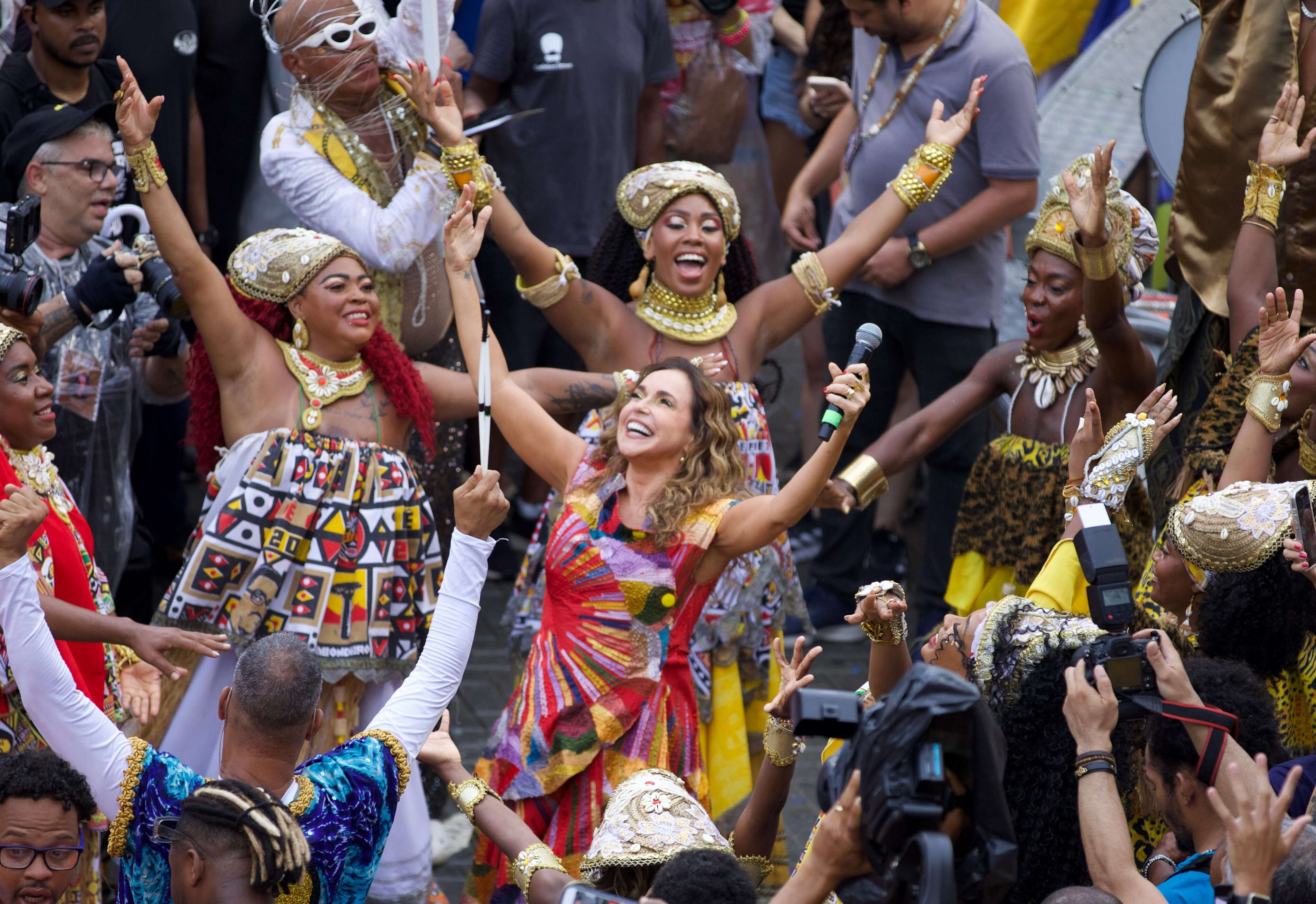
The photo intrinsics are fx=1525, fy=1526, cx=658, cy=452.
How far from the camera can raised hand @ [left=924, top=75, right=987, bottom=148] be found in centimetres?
547

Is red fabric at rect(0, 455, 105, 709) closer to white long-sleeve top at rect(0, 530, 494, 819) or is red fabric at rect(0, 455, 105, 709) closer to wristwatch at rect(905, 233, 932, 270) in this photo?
white long-sleeve top at rect(0, 530, 494, 819)

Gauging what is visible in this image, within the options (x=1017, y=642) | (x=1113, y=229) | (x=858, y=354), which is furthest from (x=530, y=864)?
(x=1113, y=229)

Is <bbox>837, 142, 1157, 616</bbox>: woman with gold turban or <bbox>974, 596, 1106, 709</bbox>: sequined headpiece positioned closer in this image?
<bbox>974, 596, 1106, 709</bbox>: sequined headpiece

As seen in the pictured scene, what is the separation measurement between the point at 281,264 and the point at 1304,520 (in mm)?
3072


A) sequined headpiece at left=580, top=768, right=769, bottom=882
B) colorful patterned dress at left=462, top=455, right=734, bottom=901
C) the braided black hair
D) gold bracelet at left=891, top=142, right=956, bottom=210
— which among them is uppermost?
gold bracelet at left=891, top=142, right=956, bottom=210

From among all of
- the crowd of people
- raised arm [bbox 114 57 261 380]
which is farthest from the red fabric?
raised arm [bbox 114 57 261 380]

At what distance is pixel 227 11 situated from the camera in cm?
654

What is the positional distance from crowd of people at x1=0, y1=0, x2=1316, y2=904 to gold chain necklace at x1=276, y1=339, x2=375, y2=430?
0.6 inches

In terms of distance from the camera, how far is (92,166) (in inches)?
203

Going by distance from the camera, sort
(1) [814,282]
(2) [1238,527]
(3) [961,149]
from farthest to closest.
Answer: (3) [961,149], (1) [814,282], (2) [1238,527]

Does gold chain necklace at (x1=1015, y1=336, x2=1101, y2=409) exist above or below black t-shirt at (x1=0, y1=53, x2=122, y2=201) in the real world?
below

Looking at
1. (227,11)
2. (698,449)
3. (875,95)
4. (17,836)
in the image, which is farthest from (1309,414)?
(227,11)

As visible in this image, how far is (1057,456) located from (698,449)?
4.88 feet

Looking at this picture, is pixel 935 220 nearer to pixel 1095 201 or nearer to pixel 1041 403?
pixel 1041 403
